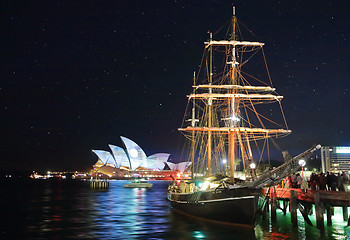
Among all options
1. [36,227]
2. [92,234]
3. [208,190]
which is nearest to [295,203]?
[208,190]

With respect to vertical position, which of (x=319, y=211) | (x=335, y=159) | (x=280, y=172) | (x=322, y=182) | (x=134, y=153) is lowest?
(x=319, y=211)

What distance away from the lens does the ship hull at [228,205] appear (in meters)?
19.4

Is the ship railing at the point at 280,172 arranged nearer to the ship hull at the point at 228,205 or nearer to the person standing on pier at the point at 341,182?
the ship hull at the point at 228,205

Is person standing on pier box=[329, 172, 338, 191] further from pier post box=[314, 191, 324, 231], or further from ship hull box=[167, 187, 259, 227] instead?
ship hull box=[167, 187, 259, 227]

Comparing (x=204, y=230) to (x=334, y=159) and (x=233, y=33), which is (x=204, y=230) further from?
(x=334, y=159)

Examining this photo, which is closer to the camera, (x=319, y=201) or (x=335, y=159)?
(x=319, y=201)

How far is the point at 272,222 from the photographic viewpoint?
22250 millimetres

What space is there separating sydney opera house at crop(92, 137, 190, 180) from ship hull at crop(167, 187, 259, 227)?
10572cm

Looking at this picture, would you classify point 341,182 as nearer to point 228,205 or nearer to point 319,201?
point 319,201

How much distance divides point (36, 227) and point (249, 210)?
14.0 meters

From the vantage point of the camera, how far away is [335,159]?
127 feet

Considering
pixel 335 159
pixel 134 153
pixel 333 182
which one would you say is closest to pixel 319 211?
pixel 333 182

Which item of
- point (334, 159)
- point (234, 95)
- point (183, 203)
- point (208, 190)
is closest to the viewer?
point (208, 190)

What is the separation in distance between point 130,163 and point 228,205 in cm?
12415
